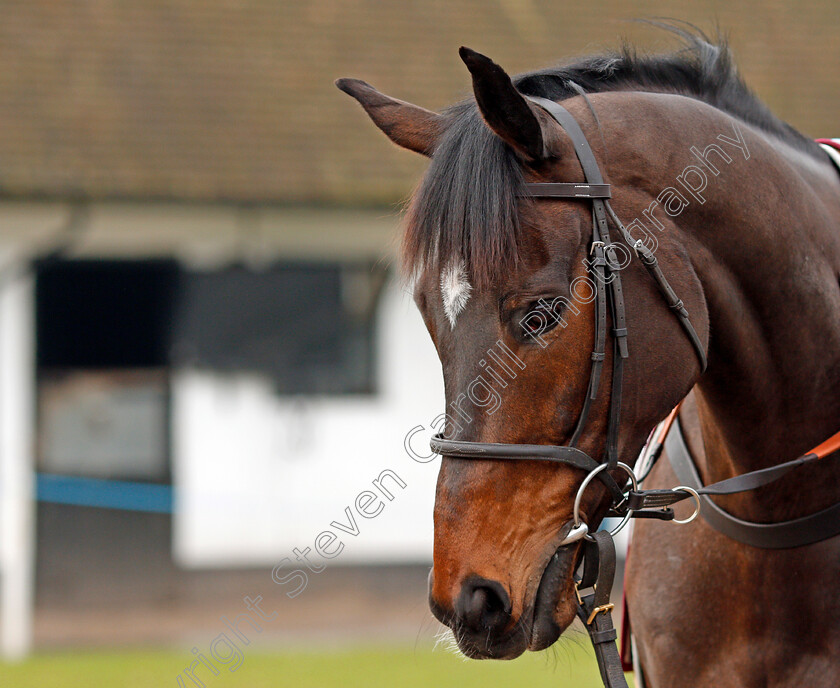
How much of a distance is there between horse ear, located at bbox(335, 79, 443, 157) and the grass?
4.22 m

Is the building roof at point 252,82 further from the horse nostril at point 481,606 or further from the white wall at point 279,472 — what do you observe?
the horse nostril at point 481,606

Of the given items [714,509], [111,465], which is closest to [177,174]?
[111,465]

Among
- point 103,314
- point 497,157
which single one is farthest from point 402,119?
point 103,314

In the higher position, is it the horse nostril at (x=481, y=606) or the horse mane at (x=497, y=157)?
the horse mane at (x=497, y=157)

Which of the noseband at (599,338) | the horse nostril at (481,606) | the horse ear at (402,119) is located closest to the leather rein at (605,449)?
the noseband at (599,338)

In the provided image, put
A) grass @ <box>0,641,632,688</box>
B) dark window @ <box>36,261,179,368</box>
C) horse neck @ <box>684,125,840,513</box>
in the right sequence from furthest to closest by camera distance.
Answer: dark window @ <box>36,261,179,368</box>, grass @ <box>0,641,632,688</box>, horse neck @ <box>684,125,840,513</box>

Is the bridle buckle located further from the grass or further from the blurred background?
the blurred background

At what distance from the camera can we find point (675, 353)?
192 centimetres

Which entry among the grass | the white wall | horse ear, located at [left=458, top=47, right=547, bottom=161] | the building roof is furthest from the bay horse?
the building roof

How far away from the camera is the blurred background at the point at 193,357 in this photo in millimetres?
8445

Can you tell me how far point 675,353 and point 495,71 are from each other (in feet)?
2.04

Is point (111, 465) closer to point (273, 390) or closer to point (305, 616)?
point (273, 390)

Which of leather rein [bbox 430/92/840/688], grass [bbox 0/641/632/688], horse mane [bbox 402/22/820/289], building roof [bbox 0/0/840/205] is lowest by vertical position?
grass [bbox 0/641/632/688]

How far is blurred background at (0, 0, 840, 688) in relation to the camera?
8.45 m
